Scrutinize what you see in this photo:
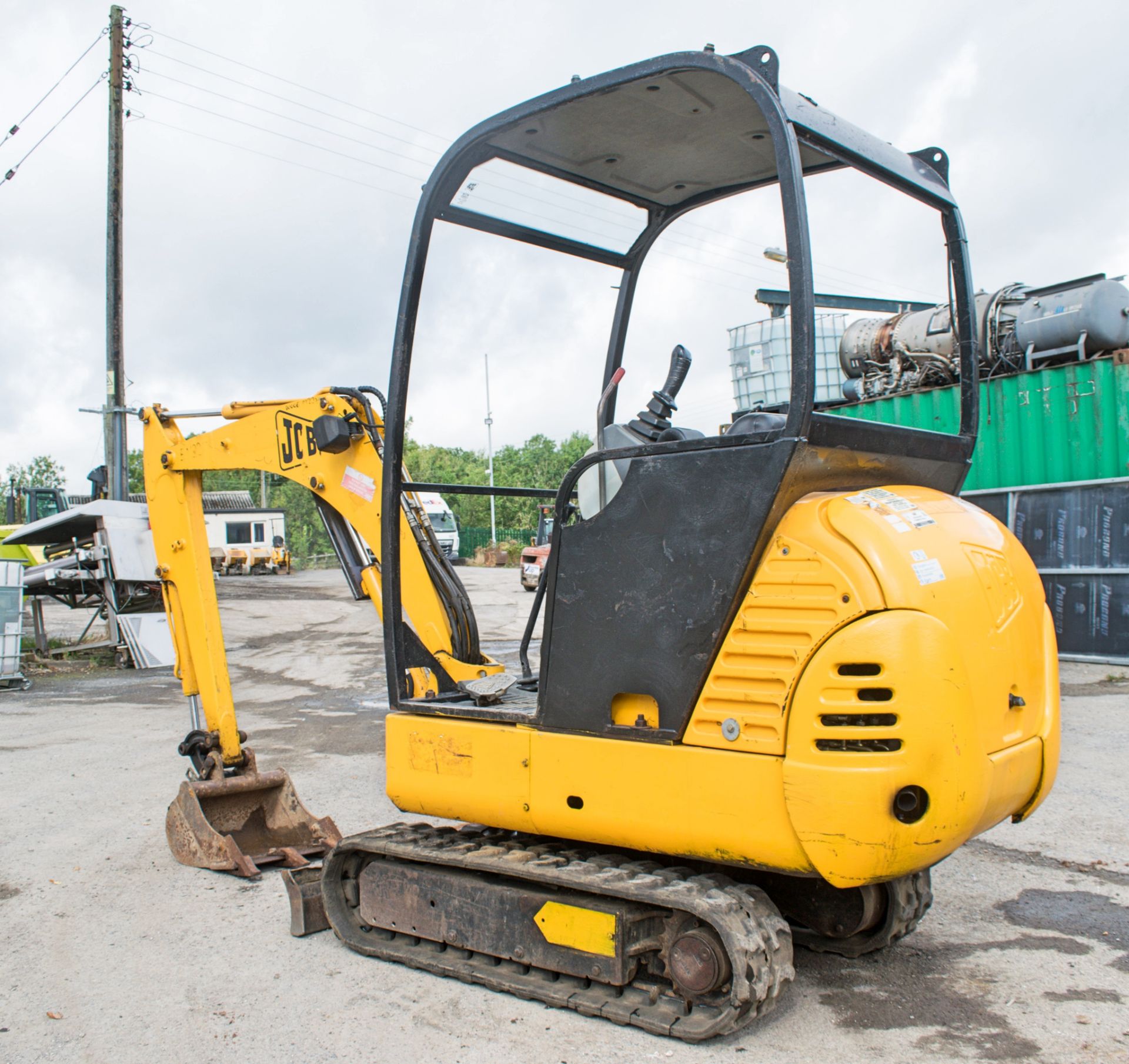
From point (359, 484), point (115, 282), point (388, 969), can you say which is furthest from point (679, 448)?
point (115, 282)

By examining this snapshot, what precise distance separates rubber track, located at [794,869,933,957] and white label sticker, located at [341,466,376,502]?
2.41 meters

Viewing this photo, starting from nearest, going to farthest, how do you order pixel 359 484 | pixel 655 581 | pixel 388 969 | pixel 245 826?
pixel 655 581 < pixel 388 969 < pixel 359 484 < pixel 245 826

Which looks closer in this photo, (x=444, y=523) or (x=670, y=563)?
(x=670, y=563)

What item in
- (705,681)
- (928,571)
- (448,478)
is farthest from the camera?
(448,478)

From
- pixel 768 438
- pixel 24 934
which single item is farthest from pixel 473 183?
pixel 24 934

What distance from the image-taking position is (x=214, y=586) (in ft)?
17.0

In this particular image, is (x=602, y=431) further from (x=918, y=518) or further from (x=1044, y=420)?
(x=1044, y=420)

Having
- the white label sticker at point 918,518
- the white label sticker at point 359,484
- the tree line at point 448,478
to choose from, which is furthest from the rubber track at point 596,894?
the tree line at point 448,478

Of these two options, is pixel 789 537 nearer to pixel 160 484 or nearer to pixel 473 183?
pixel 473 183

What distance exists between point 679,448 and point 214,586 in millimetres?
2998

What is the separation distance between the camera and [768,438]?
2955mm

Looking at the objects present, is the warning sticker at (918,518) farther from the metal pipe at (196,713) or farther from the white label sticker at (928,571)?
the metal pipe at (196,713)

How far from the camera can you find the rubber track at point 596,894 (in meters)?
2.99

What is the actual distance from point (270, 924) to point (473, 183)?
3049 mm
